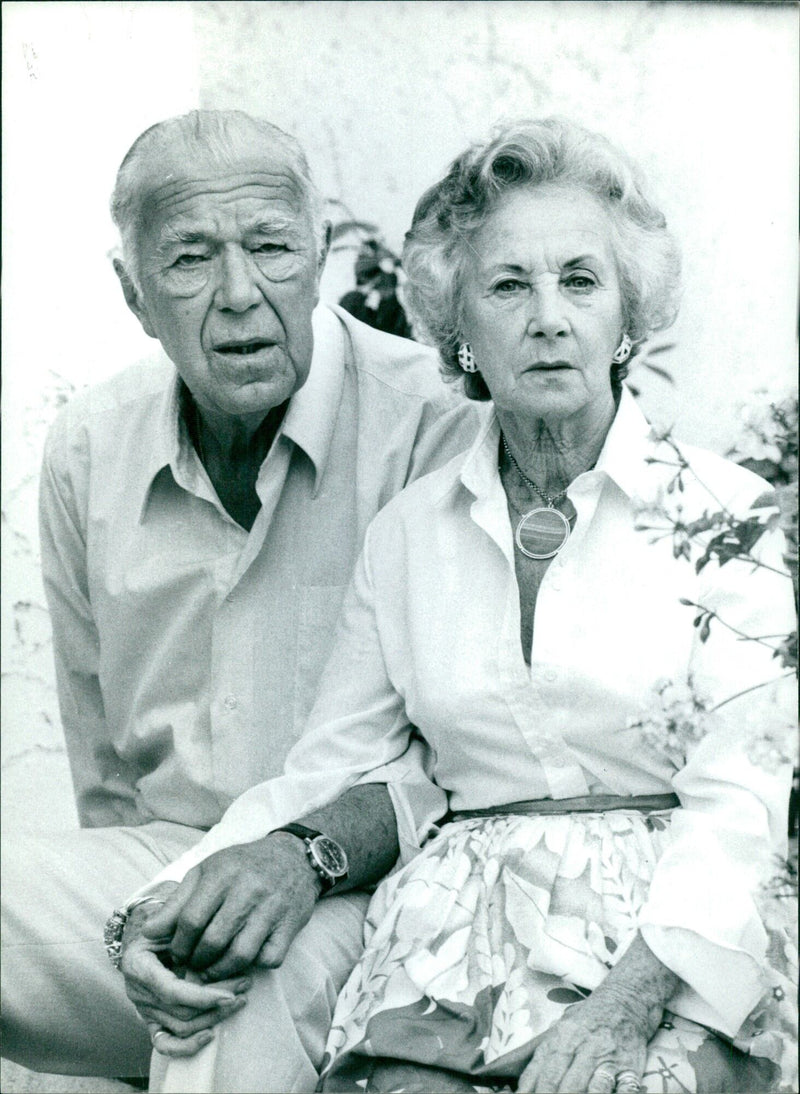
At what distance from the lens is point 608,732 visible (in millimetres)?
2463

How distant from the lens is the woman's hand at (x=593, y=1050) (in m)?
2.12

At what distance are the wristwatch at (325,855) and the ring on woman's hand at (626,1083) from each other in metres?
0.60

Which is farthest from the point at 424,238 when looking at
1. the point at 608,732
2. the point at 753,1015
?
the point at 753,1015

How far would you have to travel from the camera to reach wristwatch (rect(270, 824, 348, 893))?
2.52m

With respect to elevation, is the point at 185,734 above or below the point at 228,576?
below

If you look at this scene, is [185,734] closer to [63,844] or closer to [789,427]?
[63,844]

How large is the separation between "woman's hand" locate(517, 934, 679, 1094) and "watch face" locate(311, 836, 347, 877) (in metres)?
0.47

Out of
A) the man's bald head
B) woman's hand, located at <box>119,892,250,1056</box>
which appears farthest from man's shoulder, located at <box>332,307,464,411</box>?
woman's hand, located at <box>119,892,250,1056</box>

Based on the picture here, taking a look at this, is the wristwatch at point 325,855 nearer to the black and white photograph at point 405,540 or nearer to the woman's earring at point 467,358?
the black and white photograph at point 405,540

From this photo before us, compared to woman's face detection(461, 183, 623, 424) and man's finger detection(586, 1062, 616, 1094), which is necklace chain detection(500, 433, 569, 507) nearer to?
woman's face detection(461, 183, 623, 424)

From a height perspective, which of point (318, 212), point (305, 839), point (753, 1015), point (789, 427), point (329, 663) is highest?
point (318, 212)

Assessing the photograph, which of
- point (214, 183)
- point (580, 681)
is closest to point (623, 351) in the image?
point (580, 681)

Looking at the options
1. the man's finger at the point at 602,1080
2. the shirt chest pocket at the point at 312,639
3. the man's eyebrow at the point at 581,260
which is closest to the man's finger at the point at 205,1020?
the man's finger at the point at 602,1080

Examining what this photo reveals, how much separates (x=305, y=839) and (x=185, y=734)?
2.09 ft
